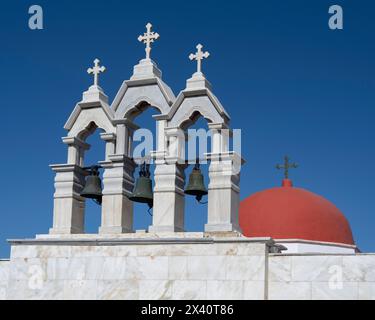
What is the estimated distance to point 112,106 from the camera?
14281mm

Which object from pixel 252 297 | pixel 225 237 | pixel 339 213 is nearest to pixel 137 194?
pixel 225 237

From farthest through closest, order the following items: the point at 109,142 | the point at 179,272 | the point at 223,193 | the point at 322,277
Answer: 1. the point at 109,142
2. the point at 223,193
3. the point at 179,272
4. the point at 322,277

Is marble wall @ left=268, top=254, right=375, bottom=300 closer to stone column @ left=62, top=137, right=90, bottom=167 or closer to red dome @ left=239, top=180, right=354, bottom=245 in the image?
stone column @ left=62, top=137, right=90, bottom=167

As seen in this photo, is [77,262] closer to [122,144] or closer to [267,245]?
[122,144]

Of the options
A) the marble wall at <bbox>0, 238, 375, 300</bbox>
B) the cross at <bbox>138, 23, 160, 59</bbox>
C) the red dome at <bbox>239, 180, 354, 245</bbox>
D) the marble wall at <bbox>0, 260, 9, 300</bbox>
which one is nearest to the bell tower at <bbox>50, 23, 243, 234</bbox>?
the cross at <bbox>138, 23, 160, 59</bbox>

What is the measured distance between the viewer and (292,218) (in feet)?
75.6

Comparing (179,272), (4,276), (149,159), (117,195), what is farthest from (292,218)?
(4,276)

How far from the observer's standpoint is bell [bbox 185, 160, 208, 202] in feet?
44.9

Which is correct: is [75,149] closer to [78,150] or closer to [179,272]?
[78,150]

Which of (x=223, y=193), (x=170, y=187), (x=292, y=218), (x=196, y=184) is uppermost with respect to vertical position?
(x=292, y=218)

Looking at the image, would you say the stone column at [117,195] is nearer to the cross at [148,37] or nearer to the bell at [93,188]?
the bell at [93,188]

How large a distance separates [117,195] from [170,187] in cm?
94

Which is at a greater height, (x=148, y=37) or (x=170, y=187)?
(x=148, y=37)
